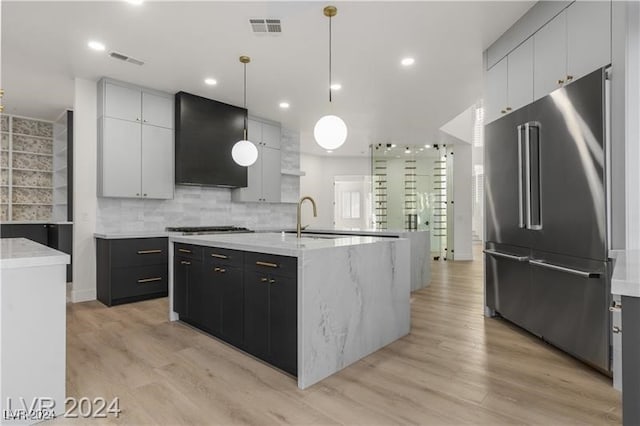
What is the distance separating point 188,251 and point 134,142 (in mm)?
2215

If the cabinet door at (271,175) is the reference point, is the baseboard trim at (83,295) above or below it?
below

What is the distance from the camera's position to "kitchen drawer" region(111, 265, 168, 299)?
4121 mm

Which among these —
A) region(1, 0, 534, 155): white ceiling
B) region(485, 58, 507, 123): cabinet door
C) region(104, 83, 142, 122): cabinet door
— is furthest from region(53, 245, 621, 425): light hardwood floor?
region(1, 0, 534, 155): white ceiling

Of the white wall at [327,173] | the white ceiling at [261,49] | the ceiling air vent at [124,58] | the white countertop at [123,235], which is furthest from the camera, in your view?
the white wall at [327,173]

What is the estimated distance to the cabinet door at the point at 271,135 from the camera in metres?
6.44

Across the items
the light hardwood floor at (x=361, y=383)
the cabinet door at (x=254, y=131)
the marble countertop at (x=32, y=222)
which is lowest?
the light hardwood floor at (x=361, y=383)

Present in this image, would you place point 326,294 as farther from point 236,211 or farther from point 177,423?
point 236,211

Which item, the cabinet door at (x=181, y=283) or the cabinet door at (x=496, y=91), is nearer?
the cabinet door at (x=181, y=283)

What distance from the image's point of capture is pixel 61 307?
1858mm

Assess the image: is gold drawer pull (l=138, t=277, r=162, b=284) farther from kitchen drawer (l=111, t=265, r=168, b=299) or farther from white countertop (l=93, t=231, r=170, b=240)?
white countertop (l=93, t=231, r=170, b=240)

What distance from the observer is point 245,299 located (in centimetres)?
254

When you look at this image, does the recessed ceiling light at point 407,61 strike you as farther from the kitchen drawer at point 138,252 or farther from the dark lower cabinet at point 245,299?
the kitchen drawer at point 138,252

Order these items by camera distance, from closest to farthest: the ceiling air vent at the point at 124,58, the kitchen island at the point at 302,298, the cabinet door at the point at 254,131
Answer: the kitchen island at the point at 302,298 < the ceiling air vent at the point at 124,58 < the cabinet door at the point at 254,131

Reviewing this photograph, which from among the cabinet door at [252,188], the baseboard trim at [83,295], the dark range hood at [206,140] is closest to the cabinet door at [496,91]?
the dark range hood at [206,140]
